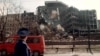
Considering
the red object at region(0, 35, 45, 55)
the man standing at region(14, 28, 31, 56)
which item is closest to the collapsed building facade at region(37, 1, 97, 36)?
the red object at region(0, 35, 45, 55)

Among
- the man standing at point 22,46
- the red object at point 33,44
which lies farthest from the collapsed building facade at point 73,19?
the man standing at point 22,46

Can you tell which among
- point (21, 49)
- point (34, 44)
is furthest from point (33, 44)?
point (21, 49)

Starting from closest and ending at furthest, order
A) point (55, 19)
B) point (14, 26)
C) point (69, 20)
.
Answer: point (14, 26)
point (55, 19)
point (69, 20)

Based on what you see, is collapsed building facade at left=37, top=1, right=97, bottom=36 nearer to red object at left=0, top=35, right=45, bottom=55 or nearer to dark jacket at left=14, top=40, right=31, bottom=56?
red object at left=0, top=35, right=45, bottom=55

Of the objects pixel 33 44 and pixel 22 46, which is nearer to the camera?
pixel 22 46

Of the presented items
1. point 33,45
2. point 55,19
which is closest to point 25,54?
point 33,45

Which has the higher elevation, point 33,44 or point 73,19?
point 33,44

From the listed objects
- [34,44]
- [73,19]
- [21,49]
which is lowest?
[73,19]

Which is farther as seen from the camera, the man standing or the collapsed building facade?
the collapsed building facade

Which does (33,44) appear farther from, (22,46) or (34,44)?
(22,46)

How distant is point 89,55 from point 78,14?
97358mm

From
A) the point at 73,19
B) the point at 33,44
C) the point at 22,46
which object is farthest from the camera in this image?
the point at 73,19

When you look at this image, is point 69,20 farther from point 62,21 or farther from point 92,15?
point 92,15

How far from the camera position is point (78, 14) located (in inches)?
4833
